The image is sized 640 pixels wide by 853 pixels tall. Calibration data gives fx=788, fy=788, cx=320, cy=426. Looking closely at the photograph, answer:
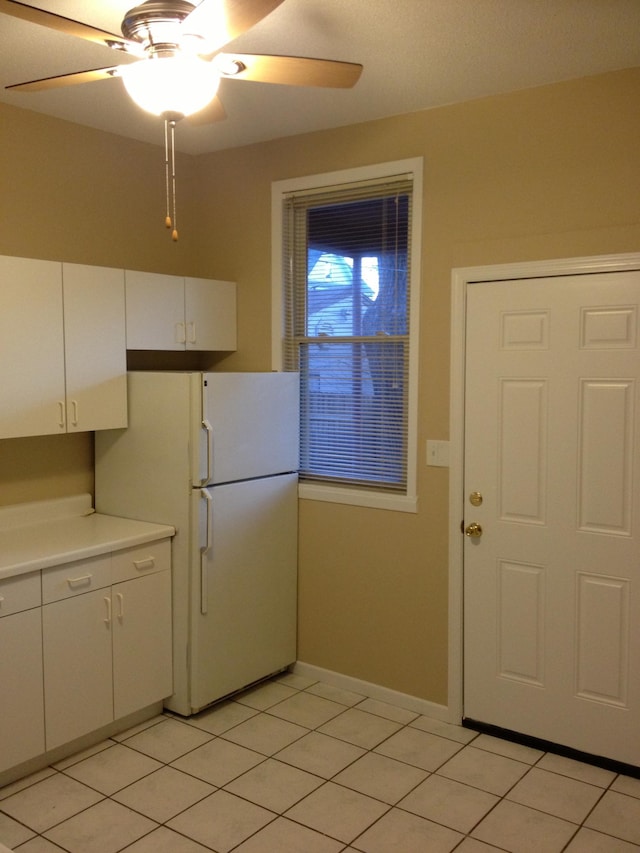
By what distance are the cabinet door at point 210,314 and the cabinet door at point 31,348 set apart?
0.78 meters

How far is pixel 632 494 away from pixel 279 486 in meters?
1.63

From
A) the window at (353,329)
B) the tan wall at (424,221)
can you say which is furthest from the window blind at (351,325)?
the tan wall at (424,221)

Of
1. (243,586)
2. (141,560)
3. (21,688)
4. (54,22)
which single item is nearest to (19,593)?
(21,688)

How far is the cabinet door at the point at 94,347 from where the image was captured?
3.37m

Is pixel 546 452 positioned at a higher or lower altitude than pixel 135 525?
higher

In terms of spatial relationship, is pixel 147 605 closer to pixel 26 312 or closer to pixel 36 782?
pixel 36 782

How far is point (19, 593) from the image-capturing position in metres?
2.94

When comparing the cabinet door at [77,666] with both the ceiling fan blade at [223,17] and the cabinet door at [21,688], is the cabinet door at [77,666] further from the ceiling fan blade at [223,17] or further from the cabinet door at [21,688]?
the ceiling fan blade at [223,17]

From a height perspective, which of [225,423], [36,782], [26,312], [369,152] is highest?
[369,152]

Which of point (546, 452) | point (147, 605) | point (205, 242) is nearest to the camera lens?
point (546, 452)

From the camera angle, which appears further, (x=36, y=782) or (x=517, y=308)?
(x=517, y=308)

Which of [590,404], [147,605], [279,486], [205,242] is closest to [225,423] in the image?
[279,486]

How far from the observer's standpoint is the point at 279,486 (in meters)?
3.87

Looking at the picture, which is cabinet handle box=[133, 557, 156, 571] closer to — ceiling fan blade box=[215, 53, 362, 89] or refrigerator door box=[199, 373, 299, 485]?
refrigerator door box=[199, 373, 299, 485]
